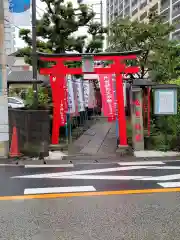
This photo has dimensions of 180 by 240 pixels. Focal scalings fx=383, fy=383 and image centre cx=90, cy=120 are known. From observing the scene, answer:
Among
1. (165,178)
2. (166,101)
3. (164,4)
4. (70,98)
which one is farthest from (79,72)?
(164,4)

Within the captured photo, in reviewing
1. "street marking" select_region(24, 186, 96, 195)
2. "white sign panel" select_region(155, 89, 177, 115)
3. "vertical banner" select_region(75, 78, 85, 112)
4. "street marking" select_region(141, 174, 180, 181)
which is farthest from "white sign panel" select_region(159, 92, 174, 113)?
"street marking" select_region(24, 186, 96, 195)

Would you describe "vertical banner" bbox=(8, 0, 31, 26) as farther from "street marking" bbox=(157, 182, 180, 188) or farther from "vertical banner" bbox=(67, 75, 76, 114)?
"street marking" bbox=(157, 182, 180, 188)

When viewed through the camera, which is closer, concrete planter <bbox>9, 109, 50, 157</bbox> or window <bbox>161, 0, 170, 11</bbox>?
concrete planter <bbox>9, 109, 50, 157</bbox>

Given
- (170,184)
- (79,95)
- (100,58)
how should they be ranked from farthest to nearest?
(79,95) → (100,58) → (170,184)

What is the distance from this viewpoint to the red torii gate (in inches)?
457

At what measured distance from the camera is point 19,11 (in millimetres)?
10969

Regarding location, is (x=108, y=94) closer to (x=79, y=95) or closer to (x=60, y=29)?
(x=79, y=95)

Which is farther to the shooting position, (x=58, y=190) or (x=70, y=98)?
(x=70, y=98)

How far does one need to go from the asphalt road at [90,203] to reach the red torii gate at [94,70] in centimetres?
309

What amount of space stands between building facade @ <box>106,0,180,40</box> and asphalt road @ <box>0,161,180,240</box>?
43.6 m

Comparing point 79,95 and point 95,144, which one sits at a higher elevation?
point 79,95

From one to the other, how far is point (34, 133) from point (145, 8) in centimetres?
8411

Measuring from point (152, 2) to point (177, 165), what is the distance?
82172 mm

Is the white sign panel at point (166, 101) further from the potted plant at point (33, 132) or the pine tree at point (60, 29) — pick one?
the pine tree at point (60, 29)
